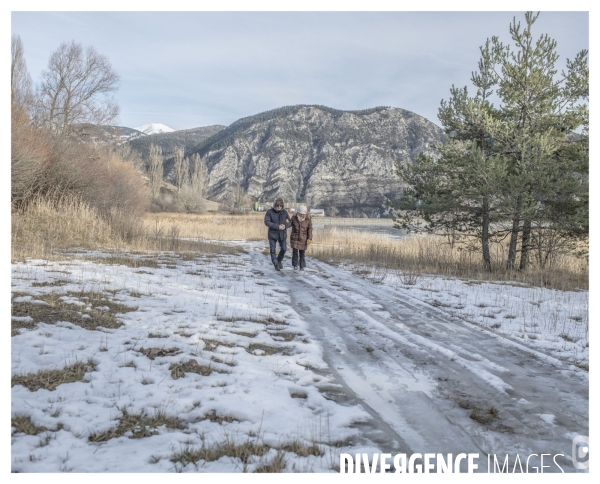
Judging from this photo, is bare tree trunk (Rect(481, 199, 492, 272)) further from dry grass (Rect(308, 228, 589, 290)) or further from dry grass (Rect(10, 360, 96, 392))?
dry grass (Rect(10, 360, 96, 392))

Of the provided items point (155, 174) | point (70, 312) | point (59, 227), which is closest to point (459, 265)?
Answer: point (70, 312)

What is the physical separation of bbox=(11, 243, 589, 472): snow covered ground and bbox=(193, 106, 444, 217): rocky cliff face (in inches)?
4664

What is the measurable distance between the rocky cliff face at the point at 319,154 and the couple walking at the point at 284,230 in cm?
11258

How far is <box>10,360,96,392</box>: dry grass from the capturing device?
3363 mm

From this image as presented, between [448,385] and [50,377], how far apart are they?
3.71 metres

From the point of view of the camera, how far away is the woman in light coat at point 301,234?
11.9 meters

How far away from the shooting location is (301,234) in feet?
39.2

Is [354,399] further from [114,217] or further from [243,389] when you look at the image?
[114,217]

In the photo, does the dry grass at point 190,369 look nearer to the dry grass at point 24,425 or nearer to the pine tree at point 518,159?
the dry grass at point 24,425

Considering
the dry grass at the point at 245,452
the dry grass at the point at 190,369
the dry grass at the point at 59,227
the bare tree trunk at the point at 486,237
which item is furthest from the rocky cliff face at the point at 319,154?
the dry grass at the point at 245,452

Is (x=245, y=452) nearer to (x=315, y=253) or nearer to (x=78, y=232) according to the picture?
(x=78, y=232)

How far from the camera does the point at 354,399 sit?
3.53 metres

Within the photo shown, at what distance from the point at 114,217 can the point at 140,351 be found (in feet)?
43.6
